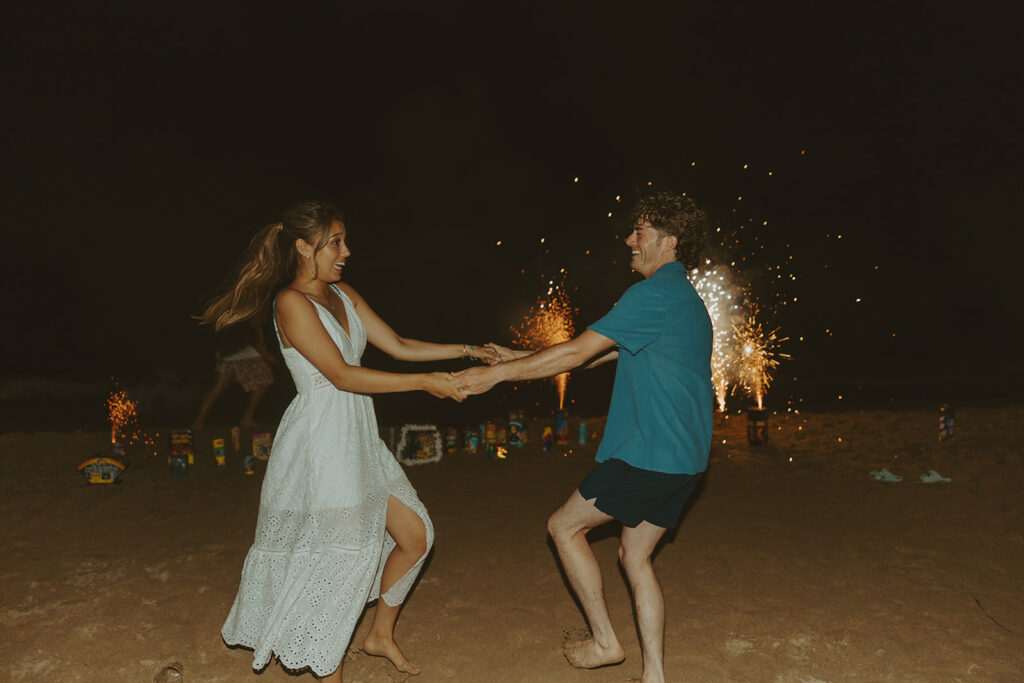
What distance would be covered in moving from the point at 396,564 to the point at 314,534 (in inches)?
20.8

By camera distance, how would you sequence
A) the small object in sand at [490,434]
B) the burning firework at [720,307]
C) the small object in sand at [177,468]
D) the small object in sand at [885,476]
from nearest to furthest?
1. the small object in sand at [885,476]
2. the small object in sand at [177,468]
3. the small object in sand at [490,434]
4. the burning firework at [720,307]

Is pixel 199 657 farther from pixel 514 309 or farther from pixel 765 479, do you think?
pixel 514 309

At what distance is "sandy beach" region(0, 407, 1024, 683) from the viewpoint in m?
3.65

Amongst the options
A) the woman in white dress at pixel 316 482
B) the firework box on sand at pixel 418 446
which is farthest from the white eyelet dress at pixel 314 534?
the firework box on sand at pixel 418 446

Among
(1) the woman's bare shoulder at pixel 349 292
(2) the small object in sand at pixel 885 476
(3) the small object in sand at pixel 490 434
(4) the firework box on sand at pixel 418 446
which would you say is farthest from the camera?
(3) the small object in sand at pixel 490 434

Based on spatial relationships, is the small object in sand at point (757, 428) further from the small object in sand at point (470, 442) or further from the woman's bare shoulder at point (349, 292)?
the woman's bare shoulder at point (349, 292)

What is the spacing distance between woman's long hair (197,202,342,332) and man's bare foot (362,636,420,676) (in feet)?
5.80

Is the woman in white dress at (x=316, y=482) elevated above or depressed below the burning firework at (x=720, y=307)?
below

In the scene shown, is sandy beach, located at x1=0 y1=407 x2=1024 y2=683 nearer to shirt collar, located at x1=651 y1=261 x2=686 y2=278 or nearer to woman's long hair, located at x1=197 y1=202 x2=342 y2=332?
woman's long hair, located at x1=197 y1=202 x2=342 y2=332

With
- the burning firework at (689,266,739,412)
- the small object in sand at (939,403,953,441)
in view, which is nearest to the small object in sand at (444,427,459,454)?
the burning firework at (689,266,739,412)

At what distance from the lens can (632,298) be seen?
305 cm

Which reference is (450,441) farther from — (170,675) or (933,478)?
(170,675)

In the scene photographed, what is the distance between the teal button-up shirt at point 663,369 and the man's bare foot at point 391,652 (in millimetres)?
1551

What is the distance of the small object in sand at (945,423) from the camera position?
8969 mm
